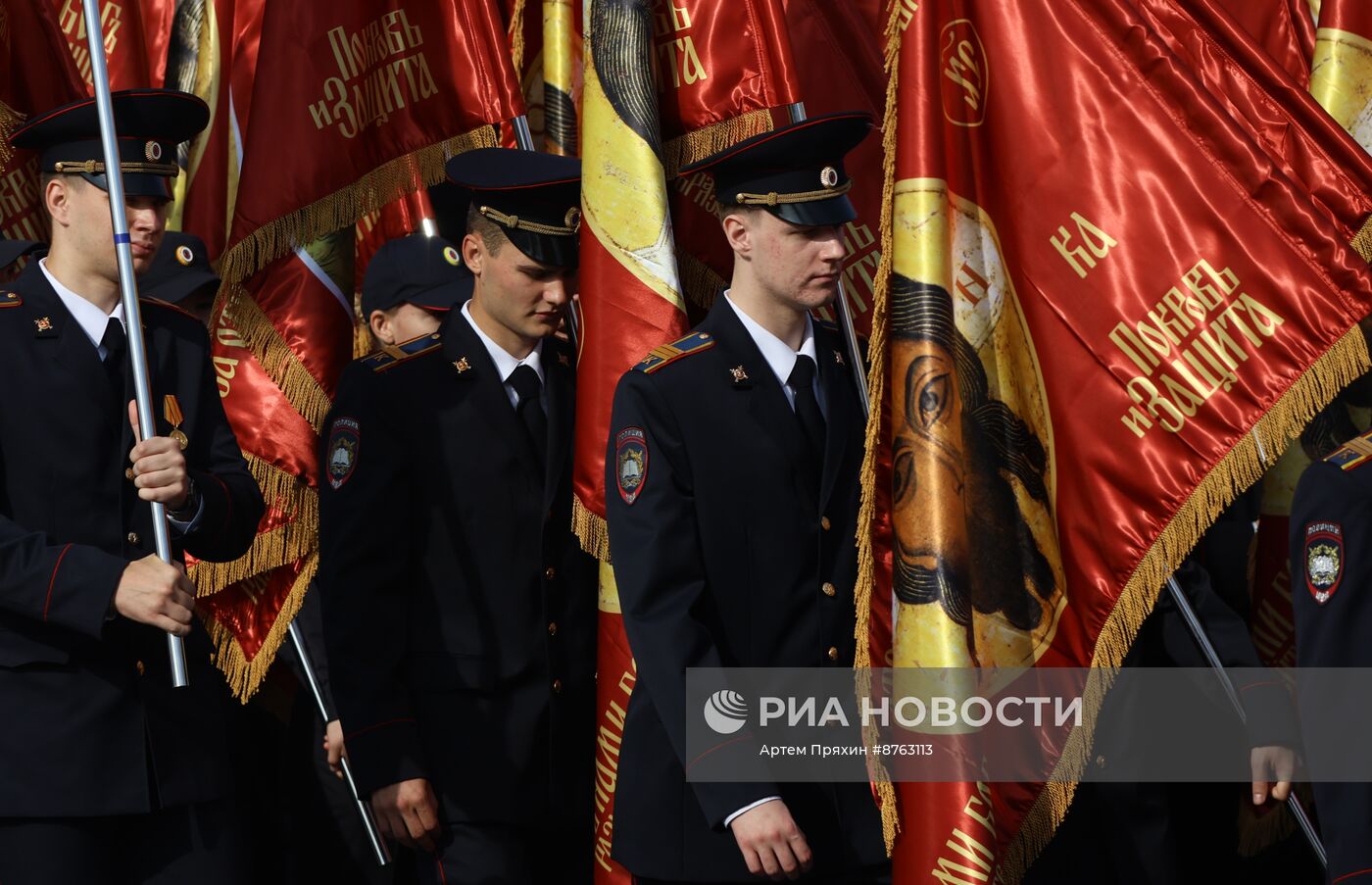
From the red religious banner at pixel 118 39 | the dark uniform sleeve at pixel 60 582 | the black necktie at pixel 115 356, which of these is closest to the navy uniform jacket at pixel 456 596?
the black necktie at pixel 115 356

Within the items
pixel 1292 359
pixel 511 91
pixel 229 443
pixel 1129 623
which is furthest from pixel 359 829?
pixel 1292 359

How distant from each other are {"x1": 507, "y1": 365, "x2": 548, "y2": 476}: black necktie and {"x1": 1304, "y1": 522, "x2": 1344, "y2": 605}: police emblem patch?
2.09 metres

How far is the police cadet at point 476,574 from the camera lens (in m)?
4.41

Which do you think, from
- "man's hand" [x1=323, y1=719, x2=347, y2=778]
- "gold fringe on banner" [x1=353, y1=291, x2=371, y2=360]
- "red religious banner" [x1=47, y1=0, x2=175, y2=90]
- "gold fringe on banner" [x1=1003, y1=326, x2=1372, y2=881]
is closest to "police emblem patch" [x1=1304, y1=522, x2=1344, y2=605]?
"gold fringe on banner" [x1=1003, y1=326, x2=1372, y2=881]

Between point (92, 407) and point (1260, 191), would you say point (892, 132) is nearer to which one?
point (1260, 191)

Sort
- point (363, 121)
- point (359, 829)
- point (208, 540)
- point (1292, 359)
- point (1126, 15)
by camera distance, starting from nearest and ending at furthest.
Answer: point (1292, 359)
point (1126, 15)
point (208, 540)
point (363, 121)
point (359, 829)

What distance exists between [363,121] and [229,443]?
154 cm

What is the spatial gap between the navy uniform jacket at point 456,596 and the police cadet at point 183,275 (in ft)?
4.62

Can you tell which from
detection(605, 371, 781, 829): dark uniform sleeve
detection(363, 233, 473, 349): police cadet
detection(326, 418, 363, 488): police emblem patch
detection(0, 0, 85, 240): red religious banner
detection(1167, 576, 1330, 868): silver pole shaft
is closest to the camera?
detection(605, 371, 781, 829): dark uniform sleeve

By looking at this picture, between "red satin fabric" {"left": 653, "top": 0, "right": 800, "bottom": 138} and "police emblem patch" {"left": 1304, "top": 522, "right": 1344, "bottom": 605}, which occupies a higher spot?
"red satin fabric" {"left": 653, "top": 0, "right": 800, "bottom": 138}

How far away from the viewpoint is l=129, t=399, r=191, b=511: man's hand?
3783 millimetres

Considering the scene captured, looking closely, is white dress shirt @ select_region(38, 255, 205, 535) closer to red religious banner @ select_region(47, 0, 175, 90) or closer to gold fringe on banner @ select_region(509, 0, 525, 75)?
gold fringe on banner @ select_region(509, 0, 525, 75)

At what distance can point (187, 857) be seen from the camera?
13.2 feet

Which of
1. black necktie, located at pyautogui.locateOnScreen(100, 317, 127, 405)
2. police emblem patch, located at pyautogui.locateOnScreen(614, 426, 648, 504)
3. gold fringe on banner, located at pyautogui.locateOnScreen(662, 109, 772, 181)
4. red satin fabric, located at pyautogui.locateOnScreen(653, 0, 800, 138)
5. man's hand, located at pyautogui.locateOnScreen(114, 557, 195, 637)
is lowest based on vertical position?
man's hand, located at pyautogui.locateOnScreen(114, 557, 195, 637)
